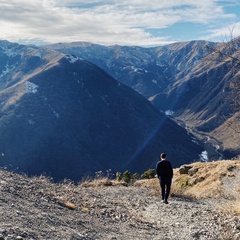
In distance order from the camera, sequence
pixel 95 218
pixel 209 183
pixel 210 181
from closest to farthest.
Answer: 1. pixel 95 218
2. pixel 209 183
3. pixel 210 181

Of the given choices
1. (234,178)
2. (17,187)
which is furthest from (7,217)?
(234,178)

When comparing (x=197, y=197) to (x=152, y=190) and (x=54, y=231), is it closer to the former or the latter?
(x=152, y=190)

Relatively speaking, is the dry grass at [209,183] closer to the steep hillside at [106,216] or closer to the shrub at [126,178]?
the steep hillside at [106,216]

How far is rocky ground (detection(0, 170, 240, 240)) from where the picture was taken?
10.5 meters

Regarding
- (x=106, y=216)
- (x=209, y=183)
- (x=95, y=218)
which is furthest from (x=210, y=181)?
(x=95, y=218)

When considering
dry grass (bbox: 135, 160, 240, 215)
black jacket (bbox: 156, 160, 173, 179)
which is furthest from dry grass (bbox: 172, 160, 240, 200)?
black jacket (bbox: 156, 160, 173, 179)

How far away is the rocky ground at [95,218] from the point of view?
10.5 m

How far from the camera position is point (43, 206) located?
1370cm

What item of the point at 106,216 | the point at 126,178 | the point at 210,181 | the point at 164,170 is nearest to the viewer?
the point at 106,216

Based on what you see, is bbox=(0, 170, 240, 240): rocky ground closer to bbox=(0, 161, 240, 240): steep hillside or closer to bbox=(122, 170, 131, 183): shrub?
bbox=(0, 161, 240, 240): steep hillside

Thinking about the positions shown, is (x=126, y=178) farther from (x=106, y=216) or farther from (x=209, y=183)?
(x=106, y=216)

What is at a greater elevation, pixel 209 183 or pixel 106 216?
pixel 106 216

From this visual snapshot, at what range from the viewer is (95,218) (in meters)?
14.5

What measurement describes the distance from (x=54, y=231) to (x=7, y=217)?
1419 mm
